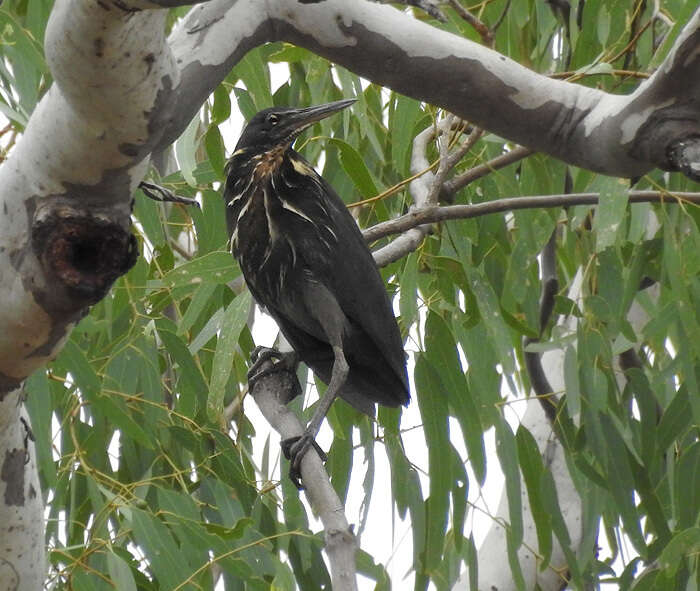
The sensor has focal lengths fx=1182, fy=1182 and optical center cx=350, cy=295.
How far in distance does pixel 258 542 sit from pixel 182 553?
0.15 meters

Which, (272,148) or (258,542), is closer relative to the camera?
(258,542)

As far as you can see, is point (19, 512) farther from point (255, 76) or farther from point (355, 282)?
point (255, 76)

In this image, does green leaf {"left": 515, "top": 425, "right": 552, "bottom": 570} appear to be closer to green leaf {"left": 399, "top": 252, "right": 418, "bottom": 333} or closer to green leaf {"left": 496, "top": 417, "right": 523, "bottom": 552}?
green leaf {"left": 496, "top": 417, "right": 523, "bottom": 552}

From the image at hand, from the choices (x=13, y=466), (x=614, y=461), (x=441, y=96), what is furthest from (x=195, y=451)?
(x=441, y=96)

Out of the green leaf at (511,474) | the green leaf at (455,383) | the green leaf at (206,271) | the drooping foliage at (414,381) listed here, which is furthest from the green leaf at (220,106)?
the green leaf at (511,474)

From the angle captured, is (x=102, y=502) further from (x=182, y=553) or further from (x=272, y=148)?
(x=272, y=148)

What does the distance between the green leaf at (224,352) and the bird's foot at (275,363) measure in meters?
0.09

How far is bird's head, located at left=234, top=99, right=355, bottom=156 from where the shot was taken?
91.5 inches

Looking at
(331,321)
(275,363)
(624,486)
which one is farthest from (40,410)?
(624,486)

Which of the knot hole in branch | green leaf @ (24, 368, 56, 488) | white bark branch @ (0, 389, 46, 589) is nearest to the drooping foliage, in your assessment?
green leaf @ (24, 368, 56, 488)

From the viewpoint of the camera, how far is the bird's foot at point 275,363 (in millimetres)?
2262

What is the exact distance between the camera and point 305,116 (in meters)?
2.30

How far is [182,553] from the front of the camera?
2201 millimetres

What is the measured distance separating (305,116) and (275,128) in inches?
3.0
